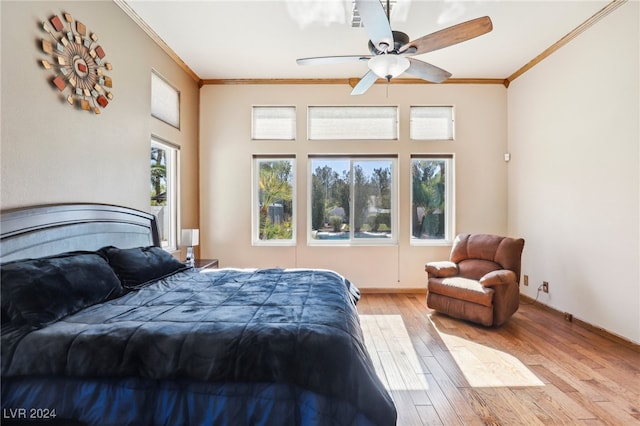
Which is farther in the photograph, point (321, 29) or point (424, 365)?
point (321, 29)

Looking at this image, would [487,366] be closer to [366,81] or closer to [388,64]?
[388,64]

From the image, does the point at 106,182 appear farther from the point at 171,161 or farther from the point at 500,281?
the point at 500,281

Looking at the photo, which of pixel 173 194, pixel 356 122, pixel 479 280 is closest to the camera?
pixel 479 280

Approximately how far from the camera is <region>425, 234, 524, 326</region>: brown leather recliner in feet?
10.5

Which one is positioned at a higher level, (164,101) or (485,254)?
(164,101)

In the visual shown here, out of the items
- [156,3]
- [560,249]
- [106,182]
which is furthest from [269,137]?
[560,249]

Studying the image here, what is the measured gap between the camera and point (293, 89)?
14.9 ft

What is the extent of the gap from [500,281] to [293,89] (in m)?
3.67

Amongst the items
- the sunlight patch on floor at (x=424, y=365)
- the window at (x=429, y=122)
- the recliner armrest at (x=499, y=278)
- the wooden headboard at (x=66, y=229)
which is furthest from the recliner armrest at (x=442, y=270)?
the wooden headboard at (x=66, y=229)

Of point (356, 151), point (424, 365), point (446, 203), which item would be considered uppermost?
point (356, 151)

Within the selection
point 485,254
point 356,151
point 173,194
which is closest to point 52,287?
point 173,194

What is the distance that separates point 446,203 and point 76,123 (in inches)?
176

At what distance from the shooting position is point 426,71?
9.03ft

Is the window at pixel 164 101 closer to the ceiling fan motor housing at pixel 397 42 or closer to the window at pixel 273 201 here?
the window at pixel 273 201
